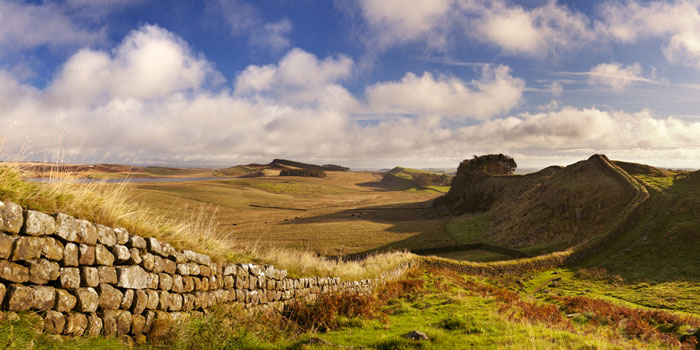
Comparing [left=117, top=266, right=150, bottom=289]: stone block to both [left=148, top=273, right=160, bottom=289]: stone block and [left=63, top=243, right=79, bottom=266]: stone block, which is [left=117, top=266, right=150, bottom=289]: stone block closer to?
[left=148, top=273, right=160, bottom=289]: stone block

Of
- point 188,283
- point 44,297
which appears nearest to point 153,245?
point 188,283

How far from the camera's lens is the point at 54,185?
7219 mm

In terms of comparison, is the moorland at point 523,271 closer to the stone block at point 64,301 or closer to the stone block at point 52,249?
the stone block at point 64,301

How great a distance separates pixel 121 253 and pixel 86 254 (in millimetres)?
760

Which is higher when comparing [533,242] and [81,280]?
[81,280]

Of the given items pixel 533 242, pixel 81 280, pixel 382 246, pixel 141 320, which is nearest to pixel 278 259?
pixel 141 320

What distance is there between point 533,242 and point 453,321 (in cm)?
3920

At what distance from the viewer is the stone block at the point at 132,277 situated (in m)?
7.24

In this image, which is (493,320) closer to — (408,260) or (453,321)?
(453,321)

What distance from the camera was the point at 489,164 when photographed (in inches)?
4043

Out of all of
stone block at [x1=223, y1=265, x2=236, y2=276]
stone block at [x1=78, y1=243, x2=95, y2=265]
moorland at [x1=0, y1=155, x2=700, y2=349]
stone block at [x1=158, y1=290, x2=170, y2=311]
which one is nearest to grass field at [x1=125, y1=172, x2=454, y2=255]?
moorland at [x1=0, y1=155, x2=700, y2=349]

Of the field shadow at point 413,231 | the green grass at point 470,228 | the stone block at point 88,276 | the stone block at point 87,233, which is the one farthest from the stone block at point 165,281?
the green grass at point 470,228

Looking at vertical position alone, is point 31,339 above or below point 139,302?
above

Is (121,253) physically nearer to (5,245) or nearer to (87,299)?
(87,299)
